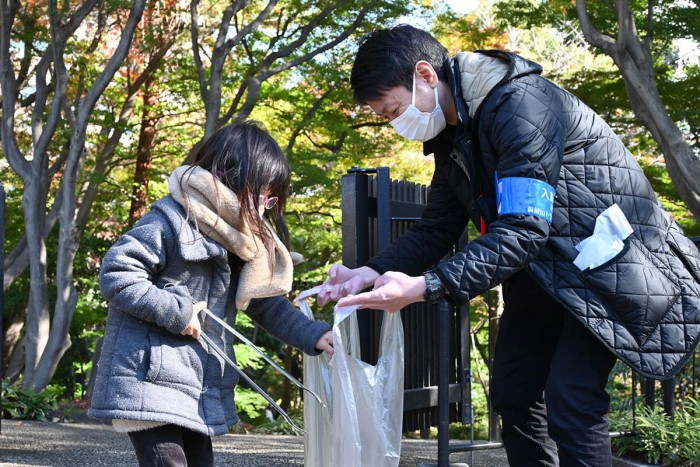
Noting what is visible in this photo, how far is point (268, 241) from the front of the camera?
8.67ft

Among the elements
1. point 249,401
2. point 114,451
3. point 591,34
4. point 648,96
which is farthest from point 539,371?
point 249,401

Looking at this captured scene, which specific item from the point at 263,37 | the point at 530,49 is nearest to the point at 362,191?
the point at 263,37

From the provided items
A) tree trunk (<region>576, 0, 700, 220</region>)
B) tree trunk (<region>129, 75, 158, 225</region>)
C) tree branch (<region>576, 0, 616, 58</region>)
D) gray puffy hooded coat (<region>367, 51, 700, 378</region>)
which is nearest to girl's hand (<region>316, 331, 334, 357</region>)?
gray puffy hooded coat (<region>367, 51, 700, 378</region>)

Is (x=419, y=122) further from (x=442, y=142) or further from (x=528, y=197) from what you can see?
(x=528, y=197)

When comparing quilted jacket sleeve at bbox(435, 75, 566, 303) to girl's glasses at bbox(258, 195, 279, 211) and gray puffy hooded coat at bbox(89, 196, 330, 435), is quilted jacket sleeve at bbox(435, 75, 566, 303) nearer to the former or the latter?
girl's glasses at bbox(258, 195, 279, 211)

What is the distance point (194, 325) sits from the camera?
238 centimetres

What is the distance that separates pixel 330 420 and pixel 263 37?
33.5ft

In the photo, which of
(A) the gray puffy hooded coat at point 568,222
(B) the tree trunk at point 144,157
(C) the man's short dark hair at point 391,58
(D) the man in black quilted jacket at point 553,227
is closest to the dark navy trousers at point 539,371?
(D) the man in black quilted jacket at point 553,227

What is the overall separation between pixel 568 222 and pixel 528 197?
0.20 metres

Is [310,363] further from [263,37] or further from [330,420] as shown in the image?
[263,37]

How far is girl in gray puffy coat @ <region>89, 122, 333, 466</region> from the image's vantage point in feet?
7.69

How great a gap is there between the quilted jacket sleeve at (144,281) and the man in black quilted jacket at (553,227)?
1.69 feet

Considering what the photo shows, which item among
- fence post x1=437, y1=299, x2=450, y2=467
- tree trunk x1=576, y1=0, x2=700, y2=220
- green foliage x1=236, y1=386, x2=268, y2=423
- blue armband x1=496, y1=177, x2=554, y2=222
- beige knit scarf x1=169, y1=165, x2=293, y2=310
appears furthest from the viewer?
green foliage x1=236, y1=386, x2=268, y2=423

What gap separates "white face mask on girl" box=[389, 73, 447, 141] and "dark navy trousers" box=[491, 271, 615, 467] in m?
0.54
